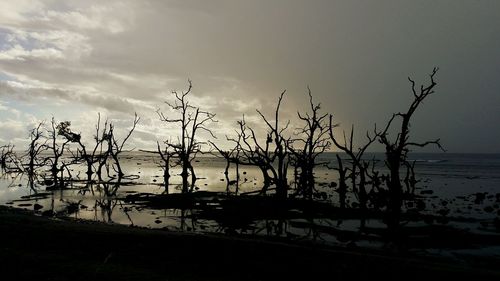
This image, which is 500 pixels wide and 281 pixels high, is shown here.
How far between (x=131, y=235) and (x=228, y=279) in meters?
5.88

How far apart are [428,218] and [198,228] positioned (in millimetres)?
12165

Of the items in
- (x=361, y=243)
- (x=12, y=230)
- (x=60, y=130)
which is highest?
(x=60, y=130)

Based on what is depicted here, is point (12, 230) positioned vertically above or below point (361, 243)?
above

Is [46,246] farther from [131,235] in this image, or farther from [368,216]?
[368,216]

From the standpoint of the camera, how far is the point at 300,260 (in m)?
11.1

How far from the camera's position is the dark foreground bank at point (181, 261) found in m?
9.11

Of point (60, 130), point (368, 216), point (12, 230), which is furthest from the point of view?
point (60, 130)

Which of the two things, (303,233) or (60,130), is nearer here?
(303,233)

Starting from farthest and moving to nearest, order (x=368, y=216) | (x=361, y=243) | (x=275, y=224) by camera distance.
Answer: (x=368, y=216) < (x=275, y=224) < (x=361, y=243)

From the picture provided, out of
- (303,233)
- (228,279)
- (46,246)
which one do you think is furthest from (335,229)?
(46,246)

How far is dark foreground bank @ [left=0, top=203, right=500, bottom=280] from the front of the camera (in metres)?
9.11

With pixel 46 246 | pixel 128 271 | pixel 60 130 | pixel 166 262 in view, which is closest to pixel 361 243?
pixel 166 262

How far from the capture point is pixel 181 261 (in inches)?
420

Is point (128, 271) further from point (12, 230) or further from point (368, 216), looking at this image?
point (368, 216)
